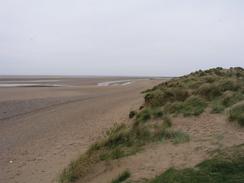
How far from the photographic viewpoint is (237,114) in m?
9.63

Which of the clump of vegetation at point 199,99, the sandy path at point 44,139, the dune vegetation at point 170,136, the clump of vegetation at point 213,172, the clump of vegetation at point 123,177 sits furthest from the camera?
the clump of vegetation at point 199,99

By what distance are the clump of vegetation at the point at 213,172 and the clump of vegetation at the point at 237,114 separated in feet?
8.63

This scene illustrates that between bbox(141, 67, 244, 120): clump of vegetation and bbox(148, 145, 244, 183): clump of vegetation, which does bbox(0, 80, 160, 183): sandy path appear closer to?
bbox(141, 67, 244, 120): clump of vegetation

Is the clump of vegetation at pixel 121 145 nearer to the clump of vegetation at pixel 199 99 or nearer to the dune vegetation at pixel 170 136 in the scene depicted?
the dune vegetation at pixel 170 136

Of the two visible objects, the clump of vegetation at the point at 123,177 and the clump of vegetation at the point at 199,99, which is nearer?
the clump of vegetation at the point at 123,177

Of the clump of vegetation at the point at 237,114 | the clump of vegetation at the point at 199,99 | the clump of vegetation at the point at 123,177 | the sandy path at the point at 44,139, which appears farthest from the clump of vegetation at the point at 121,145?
the clump of vegetation at the point at 199,99

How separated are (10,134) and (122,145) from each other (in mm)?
5731

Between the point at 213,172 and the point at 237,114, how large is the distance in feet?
13.2

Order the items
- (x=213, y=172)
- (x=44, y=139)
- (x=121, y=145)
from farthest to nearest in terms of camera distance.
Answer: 1. (x=44, y=139)
2. (x=121, y=145)
3. (x=213, y=172)

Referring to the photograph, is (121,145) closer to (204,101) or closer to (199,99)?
(204,101)

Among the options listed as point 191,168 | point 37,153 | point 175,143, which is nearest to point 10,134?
point 37,153

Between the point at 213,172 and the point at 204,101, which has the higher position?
the point at 204,101

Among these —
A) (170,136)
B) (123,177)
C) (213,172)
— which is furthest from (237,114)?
(123,177)

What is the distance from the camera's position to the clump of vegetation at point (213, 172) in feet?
19.0
